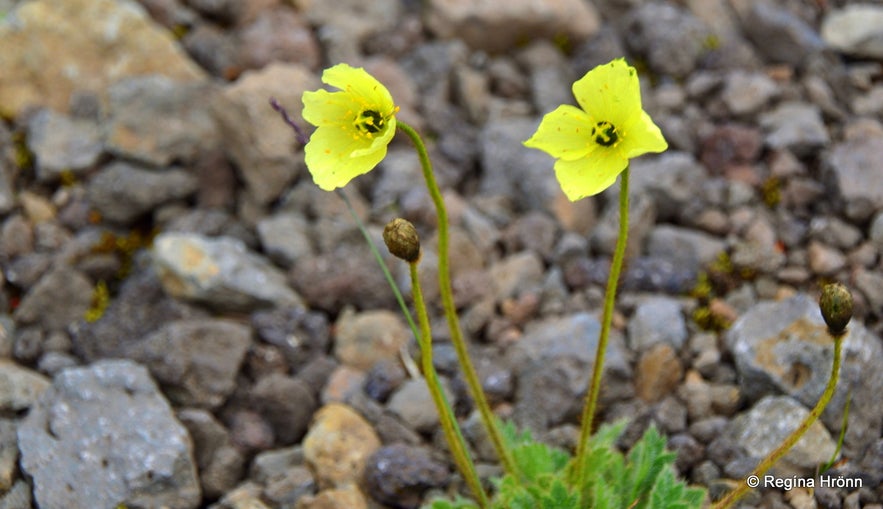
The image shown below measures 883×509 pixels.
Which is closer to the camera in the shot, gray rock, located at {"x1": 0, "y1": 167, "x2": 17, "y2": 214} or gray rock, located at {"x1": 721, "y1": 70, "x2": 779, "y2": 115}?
gray rock, located at {"x1": 0, "y1": 167, "x2": 17, "y2": 214}

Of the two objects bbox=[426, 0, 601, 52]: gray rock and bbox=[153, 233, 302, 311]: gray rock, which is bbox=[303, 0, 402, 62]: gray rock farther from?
bbox=[153, 233, 302, 311]: gray rock

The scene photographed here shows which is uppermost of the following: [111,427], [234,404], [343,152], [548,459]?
[343,152]

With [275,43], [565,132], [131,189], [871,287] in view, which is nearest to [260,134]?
[131,189]

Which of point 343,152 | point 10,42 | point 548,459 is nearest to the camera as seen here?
point 343,152

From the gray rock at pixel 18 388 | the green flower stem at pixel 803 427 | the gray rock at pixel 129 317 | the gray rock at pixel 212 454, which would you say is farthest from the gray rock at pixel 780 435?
the gray rock at pixel 18 388

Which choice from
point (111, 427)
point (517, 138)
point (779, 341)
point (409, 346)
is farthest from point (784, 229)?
point (111, 427)

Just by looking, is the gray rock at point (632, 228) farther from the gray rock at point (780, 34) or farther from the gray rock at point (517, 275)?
the gray rock at point (780, 34)

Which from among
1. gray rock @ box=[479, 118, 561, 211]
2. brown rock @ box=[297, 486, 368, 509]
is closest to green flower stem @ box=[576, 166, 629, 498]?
brown rock @ box=[297, 486, 368, 509]

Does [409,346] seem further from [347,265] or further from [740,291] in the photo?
[740,291]
